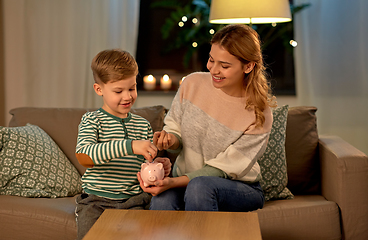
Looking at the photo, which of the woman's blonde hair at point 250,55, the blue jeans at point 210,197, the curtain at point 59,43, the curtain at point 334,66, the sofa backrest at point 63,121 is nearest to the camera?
the blue jeans at point 210,197

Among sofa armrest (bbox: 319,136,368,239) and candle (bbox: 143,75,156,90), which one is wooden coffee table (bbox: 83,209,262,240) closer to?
sofa armrest (bbox: 319,136,368,239)

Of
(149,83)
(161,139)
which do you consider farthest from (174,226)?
(149,83)

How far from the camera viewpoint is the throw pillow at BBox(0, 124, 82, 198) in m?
1.93

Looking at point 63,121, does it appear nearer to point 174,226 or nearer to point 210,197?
point 210,197

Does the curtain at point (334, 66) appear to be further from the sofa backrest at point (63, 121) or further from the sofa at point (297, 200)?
the sofa backrest at point (63, 121)

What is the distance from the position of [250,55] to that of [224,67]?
113mm

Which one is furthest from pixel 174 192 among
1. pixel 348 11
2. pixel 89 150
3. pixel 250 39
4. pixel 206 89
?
pixel 348 11

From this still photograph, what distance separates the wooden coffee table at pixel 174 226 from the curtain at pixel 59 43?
2337mm

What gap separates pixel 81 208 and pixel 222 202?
0.55 meters

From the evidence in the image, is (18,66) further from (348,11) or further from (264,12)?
(348,11)

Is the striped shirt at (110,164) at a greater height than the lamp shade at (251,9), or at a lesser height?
lesser

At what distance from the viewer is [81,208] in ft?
5.17

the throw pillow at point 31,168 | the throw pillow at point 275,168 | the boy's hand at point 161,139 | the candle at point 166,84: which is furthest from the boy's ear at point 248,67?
the candle at point 166,84

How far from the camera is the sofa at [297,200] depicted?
1.76 metres
